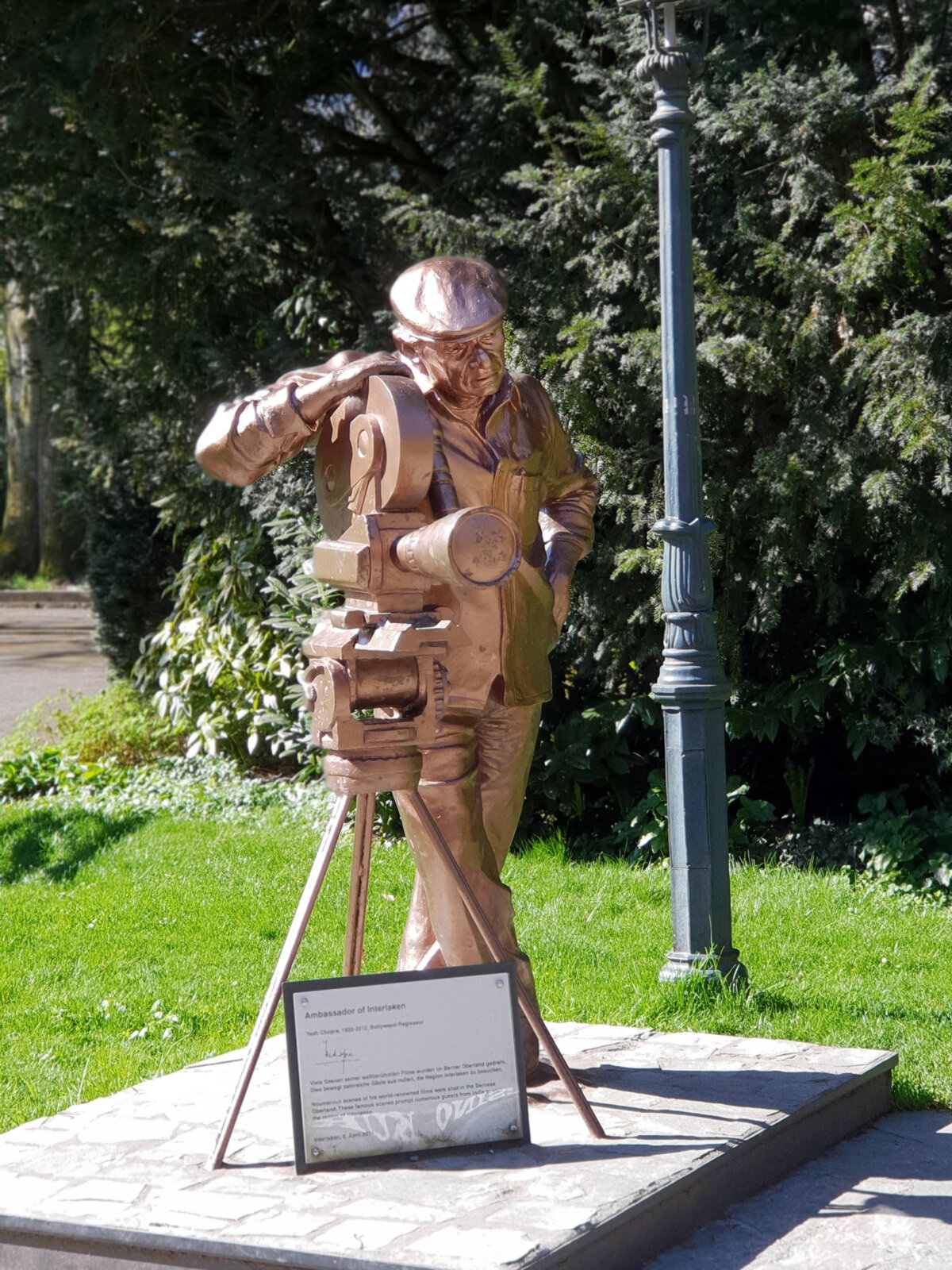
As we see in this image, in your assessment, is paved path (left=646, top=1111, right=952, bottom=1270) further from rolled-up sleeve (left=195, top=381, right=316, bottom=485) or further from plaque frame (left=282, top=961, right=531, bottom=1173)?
rolled-up sleeve (left=195, top=381, right=316, bottom=485)

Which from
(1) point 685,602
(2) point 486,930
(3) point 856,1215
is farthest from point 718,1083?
(1) point 685,602

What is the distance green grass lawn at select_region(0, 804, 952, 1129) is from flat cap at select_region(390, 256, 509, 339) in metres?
2.29

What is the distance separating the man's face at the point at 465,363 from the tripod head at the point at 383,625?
111 millimetres

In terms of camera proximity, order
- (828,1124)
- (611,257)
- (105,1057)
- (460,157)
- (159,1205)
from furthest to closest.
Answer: (460,157), (611,257), (105,1057), (828,1124), (159,1205)

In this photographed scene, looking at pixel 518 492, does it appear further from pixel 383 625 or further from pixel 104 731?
pixel 104 731

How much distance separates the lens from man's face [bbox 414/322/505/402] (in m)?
3.31

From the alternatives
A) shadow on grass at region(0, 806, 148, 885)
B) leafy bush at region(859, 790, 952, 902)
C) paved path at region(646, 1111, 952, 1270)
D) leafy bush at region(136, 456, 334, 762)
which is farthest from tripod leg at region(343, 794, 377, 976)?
leafy bush at region(136, 456, 334, 762)

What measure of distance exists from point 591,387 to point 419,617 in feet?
11.2

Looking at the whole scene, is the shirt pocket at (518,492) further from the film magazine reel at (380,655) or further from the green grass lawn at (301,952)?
the green grass lawn at (301,952)

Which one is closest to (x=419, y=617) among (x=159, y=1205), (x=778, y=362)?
(x=159, y=1205)

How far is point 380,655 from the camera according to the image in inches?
125

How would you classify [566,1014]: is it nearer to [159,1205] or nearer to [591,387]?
[159,1205]

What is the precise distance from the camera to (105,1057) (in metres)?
4.46

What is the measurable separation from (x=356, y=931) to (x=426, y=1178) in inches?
23.0
